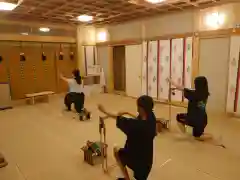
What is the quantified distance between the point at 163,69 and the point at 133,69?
1.37 m

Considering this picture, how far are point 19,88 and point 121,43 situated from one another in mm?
3976

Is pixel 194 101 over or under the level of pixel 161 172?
over

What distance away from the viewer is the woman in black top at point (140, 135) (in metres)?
2.00

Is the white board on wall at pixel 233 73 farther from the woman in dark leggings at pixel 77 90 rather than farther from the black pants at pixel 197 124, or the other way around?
the woman in dark leggings at pixel 77 90

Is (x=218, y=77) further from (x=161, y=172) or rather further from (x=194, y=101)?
(x=161, y=172)

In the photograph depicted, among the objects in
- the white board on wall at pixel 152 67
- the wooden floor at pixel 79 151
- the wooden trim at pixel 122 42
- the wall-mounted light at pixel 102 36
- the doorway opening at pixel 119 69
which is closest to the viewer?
the wooden floor at pixel 79 151

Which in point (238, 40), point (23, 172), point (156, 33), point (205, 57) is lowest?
point (23, 172)

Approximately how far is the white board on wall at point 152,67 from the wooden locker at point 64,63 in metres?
3.31

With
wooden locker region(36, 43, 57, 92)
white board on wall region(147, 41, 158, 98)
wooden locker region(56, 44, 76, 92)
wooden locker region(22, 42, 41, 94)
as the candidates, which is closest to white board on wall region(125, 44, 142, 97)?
white board on wall region(147, 41, 158, 98)

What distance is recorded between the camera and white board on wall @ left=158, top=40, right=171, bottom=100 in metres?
6.11

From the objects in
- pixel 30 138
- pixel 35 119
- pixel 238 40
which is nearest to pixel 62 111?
pixel 35 119

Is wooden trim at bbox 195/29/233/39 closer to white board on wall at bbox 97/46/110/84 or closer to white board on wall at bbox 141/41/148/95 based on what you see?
white board on wall at bbox 141/41/148/95

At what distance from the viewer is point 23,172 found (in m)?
2.75

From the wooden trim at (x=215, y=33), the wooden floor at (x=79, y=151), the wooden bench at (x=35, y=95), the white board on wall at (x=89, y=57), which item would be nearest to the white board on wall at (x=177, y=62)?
the wooden trim at (x=215, y=33)
